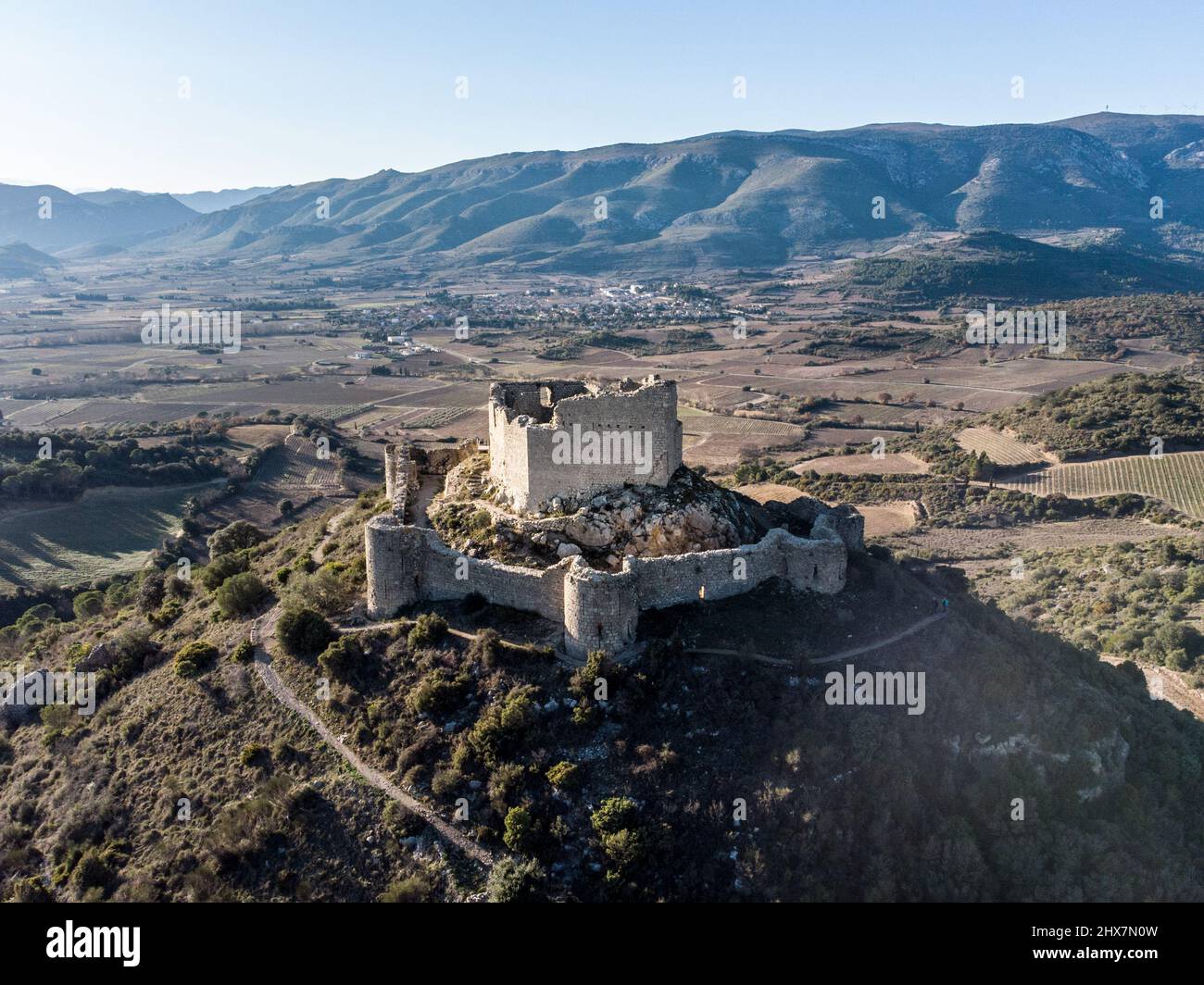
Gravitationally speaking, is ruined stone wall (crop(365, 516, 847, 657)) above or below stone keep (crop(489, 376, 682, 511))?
below

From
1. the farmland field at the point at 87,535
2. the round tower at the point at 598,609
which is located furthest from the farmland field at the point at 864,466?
the round tower at the point at 598,609

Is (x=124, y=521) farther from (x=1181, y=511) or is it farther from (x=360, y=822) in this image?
(x=1181, y=511)

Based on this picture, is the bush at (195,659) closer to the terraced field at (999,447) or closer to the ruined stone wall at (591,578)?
the ruined stone wall at (591,578)

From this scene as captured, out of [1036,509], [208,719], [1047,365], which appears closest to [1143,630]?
[1036,509]

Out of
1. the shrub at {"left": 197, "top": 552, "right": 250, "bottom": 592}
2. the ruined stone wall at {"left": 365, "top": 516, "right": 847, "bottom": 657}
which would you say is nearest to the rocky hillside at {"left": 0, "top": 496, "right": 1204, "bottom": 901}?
the ruined stone wall at {"left": 365, "top": 516, "right": 847, "bottom": 657}

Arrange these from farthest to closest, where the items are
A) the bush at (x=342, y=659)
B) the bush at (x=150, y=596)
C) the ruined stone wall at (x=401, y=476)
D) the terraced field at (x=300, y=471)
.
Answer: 1. the terraced field at (x=300, y=471)
2. the bush at (x=150, y=596)
3. the ruined stone wall at (x=401, y=476)
4. the bush at (x=342, y=659)

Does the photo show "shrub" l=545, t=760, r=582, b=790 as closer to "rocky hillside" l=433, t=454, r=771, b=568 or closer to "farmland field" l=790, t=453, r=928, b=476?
"rocky hillside" l=433, t=454, r=771, b=568
